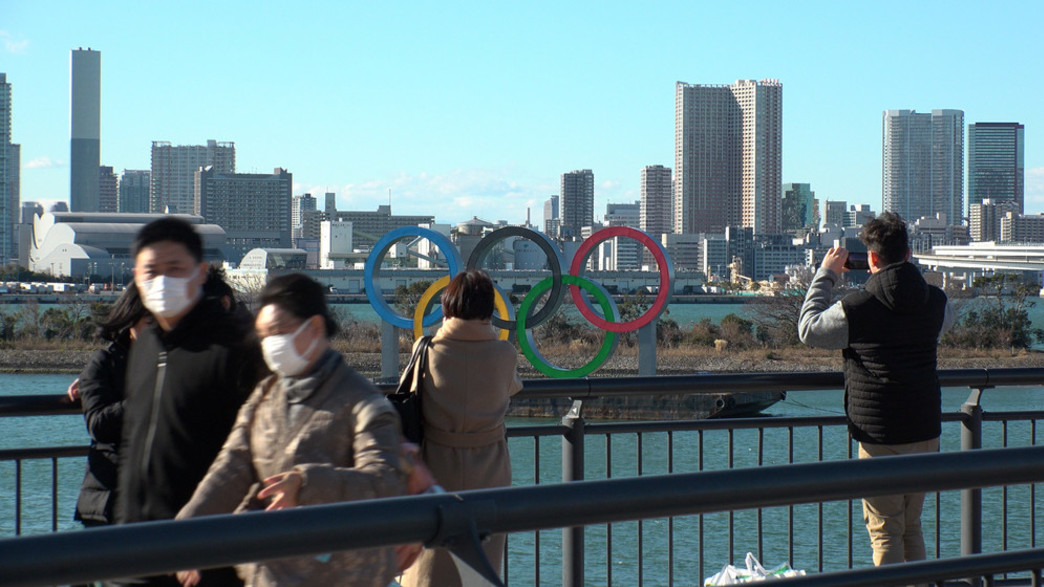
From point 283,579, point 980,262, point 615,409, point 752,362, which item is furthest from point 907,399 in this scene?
point 980,262

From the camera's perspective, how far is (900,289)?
4.48 meters

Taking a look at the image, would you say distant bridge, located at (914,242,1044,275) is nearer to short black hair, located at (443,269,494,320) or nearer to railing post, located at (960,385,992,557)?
railing post, located at (960,385,992,557)

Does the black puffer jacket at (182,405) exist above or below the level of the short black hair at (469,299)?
below

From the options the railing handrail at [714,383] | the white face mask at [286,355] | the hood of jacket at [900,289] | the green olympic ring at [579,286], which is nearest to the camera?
the white face mask at [286,355]

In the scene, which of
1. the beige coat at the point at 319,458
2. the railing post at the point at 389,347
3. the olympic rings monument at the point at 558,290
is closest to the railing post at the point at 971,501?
the beige coat at the point at 319,458

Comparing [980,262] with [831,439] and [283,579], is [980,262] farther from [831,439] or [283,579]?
[283,579]

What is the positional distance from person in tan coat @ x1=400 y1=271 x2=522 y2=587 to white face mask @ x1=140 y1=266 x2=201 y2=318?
1.09m

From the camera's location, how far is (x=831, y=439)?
24234mm

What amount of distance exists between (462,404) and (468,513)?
1.87 metres

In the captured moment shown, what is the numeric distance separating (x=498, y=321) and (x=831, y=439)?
25.2 feet

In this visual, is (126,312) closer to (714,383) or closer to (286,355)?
(286,355)

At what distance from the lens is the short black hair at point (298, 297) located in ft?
9.49

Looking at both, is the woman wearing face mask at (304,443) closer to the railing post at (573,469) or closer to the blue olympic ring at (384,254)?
the railing post at (573,469)

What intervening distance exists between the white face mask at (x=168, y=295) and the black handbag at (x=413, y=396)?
104 cm
